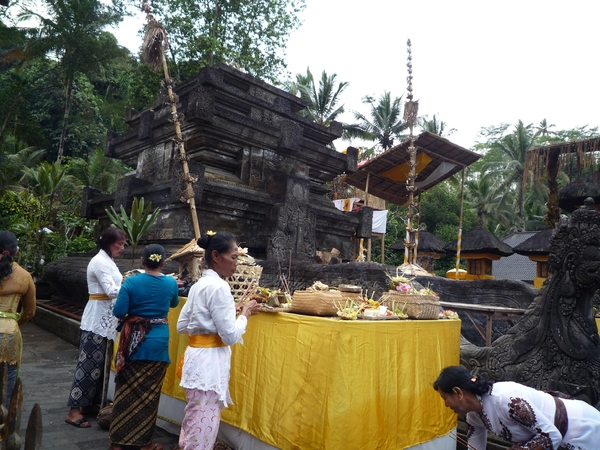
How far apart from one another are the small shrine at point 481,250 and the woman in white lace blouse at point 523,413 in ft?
53.9

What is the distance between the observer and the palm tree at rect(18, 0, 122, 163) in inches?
894

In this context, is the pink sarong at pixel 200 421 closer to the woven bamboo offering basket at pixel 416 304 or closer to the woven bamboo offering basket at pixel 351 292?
the woven bamboo offering basket at pixel 351 292

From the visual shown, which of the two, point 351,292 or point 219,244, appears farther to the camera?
point 351,292

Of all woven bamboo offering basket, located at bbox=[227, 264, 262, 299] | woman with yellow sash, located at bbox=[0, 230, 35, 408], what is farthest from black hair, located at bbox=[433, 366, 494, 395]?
woman with yellow sash, located at bbox=[0, 230, 35, 408]

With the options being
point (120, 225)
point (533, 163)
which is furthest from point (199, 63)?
point (120, 225)

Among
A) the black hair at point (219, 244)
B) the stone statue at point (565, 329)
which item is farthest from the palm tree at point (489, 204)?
the black hair at point (219, 244)

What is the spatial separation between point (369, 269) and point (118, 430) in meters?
3.43

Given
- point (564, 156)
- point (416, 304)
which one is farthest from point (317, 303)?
point (564, 156)

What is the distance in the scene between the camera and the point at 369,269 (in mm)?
5762

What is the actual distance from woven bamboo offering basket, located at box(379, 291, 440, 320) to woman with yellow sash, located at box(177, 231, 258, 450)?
4.37 feet

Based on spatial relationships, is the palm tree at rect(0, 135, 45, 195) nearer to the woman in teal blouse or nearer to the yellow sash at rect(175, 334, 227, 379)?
the woman in teal blouse

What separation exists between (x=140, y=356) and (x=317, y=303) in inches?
54.9

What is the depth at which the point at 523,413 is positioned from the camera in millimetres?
2293

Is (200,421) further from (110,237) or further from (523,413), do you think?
(110,237)
